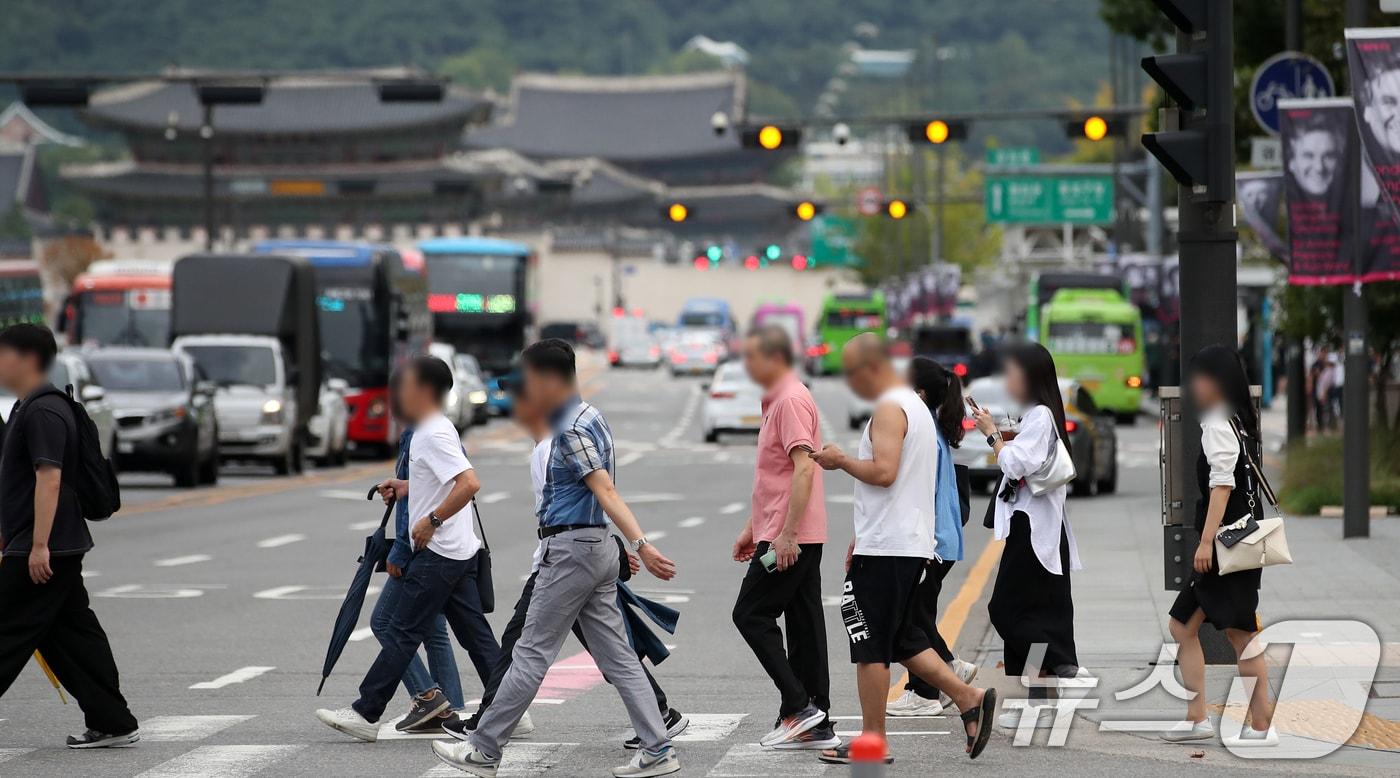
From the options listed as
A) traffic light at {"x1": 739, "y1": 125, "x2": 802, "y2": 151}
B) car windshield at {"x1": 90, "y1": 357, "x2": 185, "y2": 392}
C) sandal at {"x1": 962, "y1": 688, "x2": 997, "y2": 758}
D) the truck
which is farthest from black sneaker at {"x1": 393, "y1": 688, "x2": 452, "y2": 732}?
traffic light at {"x1": 739, "y1": 125, "x2": 802, "y2": 151}

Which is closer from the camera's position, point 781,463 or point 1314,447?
point 781,463

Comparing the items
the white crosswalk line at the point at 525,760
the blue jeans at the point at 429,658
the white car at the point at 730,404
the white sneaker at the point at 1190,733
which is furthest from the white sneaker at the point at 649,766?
the white car at the point at 730,404

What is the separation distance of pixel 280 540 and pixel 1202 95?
11.3 metres

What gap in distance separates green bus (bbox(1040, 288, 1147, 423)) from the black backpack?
36326 millimetres

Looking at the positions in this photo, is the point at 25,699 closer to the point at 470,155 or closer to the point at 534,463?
the point at 534,463

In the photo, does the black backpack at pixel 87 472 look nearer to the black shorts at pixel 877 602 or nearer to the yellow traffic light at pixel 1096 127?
the black shorts at pixel 877 602

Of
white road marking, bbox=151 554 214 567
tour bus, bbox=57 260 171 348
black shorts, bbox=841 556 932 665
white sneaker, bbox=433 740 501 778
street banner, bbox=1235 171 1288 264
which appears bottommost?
white road marking, bbox=151 554 214 567

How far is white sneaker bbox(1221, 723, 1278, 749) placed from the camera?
28.3 feet

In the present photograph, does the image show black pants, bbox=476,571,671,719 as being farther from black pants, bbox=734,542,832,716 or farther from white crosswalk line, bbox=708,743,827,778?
black pants, bbox=734,542,832,716

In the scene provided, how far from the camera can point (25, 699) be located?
35.2 feet

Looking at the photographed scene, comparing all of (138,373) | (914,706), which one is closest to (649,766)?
(914,706)

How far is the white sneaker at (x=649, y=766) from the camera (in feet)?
27.1

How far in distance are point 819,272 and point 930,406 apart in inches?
4493

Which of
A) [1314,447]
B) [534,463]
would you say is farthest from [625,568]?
[1314,447]
